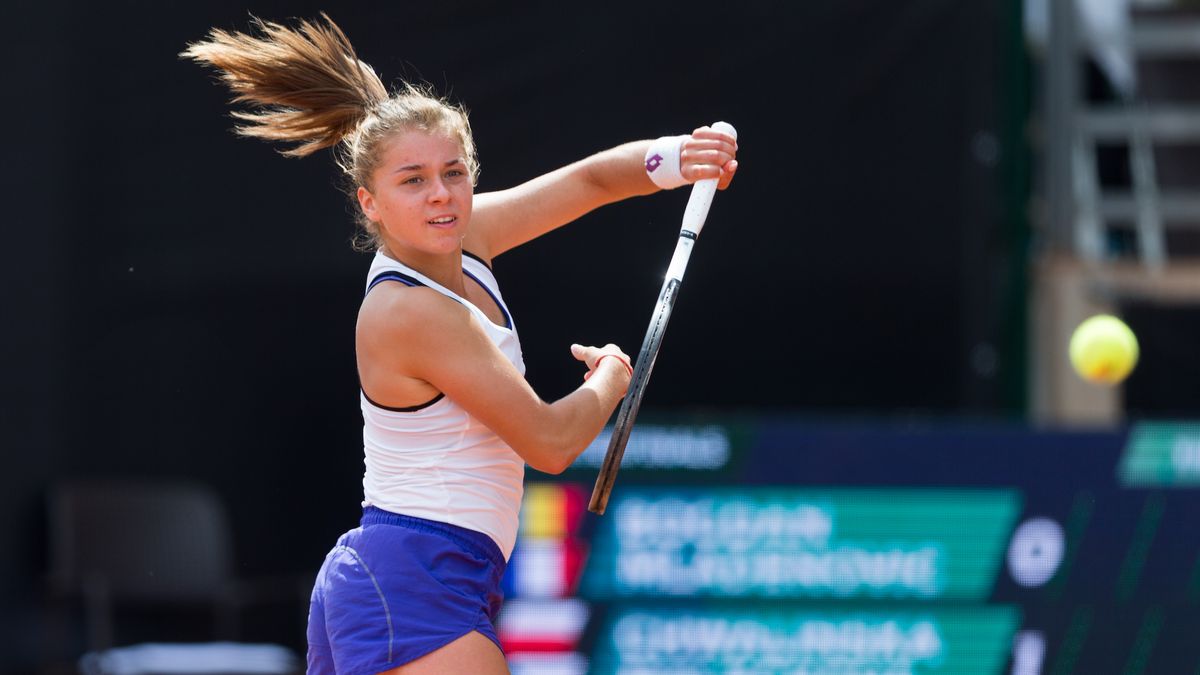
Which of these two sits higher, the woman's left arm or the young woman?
the woman's left arm

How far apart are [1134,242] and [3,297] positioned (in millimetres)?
3939

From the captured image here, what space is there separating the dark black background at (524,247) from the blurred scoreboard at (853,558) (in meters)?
0.91

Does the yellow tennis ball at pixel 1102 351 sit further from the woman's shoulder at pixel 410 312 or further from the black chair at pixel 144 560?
the woman's shoulder at pixel 410 312

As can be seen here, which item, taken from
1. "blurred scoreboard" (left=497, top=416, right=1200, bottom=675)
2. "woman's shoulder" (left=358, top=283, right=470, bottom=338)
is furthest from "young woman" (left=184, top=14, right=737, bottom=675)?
"blurred scoreboard" (left=497, top=416, right=1200, bottom=675)

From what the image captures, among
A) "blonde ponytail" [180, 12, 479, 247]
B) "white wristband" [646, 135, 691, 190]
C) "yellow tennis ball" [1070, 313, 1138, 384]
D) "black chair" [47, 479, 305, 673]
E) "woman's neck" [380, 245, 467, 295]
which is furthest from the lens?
"black chair" [47, 479, 305, 673]

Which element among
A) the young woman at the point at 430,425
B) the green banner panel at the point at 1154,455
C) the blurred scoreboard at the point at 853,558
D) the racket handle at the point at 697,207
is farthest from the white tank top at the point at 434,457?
the green banner panel at the point at 1154,455

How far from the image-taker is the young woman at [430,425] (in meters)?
2.48

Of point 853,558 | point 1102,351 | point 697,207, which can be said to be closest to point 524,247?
point 853,558

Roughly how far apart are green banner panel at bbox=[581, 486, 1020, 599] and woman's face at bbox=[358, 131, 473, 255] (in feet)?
6.57

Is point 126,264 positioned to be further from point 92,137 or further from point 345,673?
point 345,673

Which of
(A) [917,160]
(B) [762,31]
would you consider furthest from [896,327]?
(B) [762,31]

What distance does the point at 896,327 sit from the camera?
5.41 meters

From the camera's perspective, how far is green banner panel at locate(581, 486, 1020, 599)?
14.6 ft

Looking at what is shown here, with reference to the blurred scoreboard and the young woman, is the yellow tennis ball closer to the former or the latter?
the blurred scoreboard
